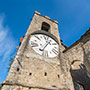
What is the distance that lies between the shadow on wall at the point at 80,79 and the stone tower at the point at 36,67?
3296 millimetres

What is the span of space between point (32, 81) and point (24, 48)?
6.07 ft

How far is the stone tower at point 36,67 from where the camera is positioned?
9.75 ft

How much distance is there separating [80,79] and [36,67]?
556 centimetres

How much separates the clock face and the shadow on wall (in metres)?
3.15

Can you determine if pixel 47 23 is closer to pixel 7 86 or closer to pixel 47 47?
pixel 47 47

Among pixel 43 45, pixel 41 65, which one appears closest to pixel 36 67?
pixel 41 65

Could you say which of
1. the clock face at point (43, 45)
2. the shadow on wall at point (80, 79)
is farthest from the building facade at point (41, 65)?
the shadow on wall at point (80, 79)

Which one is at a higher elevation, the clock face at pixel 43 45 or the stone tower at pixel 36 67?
the clock face at pixel 43 45

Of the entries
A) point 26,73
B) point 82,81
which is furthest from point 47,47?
point 82,81

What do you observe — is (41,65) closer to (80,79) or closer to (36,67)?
(36,67)

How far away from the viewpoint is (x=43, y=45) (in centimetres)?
499

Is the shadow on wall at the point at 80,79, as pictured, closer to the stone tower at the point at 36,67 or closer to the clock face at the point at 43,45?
the clock face at the point at 43,45

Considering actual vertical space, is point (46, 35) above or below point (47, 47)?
above

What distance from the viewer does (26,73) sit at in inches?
131
